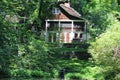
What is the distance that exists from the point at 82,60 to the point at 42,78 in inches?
403

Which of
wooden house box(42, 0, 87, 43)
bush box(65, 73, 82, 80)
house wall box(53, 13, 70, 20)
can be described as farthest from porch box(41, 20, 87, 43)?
bush box(65, 73, 82, 80)

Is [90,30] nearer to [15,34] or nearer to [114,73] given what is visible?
[114,73]

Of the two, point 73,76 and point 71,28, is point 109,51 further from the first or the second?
point 71,28

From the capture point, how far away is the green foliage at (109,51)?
85.7 ft

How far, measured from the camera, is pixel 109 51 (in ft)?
85.9

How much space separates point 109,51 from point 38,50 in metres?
5.53

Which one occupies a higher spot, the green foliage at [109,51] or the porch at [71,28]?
the green foliage at [109,51]

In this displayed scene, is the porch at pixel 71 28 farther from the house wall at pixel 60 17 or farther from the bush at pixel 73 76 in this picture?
the bush at pixel 73 76

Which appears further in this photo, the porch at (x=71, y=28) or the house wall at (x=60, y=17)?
the house wall at (x=60, y=17)

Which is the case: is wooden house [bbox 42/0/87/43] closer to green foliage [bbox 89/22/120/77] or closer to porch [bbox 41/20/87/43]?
porch [bbox 41/20/87/43]

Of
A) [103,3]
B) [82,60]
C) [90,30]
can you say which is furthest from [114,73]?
[90,30]

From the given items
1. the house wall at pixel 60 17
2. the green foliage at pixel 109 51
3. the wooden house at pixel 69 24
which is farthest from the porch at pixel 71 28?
the green foliage at pixel 109 51

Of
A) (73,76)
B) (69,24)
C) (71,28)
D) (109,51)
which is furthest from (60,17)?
(109,51)

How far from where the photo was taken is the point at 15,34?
67.6 feet
